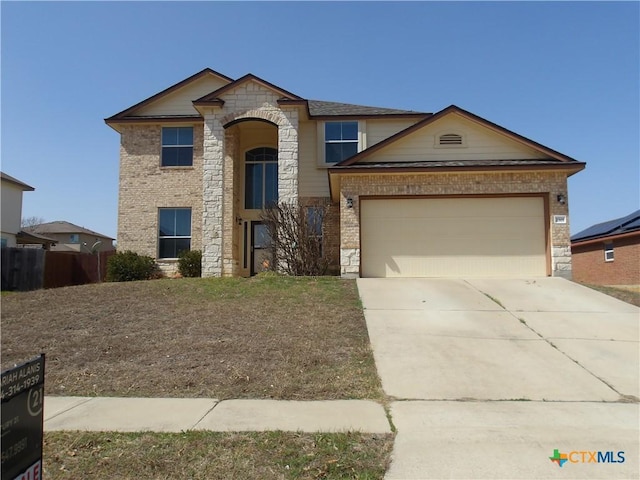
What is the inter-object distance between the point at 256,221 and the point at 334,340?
36.9 ft

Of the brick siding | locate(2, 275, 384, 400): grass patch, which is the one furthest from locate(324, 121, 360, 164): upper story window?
the brick siding

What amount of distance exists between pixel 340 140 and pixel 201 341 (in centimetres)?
1202

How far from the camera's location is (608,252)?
24859 mm

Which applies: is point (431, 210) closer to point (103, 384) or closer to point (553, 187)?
point (553, 187)

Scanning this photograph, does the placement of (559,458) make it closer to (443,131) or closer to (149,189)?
(443,131)

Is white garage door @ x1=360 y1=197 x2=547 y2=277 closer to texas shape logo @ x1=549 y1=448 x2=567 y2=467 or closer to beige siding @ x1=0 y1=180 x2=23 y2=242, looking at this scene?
texas shape logo @ x1=549 y1=448 x2=567 y2=467

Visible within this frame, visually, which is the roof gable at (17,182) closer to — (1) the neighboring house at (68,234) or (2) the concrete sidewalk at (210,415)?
(1) the neighboring house at (68,234)

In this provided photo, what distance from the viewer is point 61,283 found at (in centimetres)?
1872

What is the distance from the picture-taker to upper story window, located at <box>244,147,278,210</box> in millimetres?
18719

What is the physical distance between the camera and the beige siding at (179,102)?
1873 cm

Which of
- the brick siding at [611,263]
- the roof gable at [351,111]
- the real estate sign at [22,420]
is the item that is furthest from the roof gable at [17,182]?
the brick siding at [611,263]

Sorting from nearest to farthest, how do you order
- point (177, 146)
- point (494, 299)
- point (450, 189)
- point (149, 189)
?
1. point (494, 299)
2. point (450, 189)
3. point (149, 189)
4. point (177, 146)

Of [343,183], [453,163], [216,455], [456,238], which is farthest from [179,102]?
[216,455]

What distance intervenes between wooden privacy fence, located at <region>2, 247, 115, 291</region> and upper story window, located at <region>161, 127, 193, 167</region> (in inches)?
177
